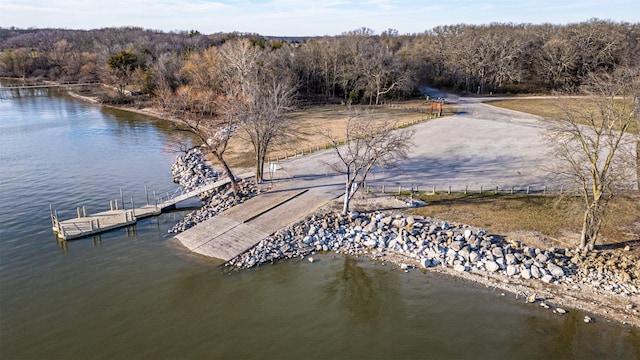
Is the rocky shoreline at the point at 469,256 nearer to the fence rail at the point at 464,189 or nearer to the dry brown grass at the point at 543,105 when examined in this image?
the fence rail at the point at 464,189

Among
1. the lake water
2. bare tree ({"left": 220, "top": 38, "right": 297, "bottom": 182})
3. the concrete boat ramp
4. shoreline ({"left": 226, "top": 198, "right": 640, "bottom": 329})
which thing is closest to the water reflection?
the lake water

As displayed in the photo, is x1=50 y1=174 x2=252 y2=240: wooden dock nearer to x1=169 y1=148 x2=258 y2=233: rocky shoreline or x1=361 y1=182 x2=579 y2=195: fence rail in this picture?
x1=169 y1=148 x2=258 y2=233: rocky shoreline

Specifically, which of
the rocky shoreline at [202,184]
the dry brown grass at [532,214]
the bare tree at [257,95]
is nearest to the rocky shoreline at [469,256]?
the dry brown grass at [532,214]

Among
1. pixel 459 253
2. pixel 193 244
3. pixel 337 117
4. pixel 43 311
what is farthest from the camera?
pixel 337 117

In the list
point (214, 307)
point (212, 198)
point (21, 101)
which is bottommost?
point (214, 307)

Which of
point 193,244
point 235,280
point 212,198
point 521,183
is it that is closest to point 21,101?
point 212,198

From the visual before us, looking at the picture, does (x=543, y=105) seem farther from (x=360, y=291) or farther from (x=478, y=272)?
(x=360, y=291)

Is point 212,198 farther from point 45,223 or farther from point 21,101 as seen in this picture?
point 21,101
